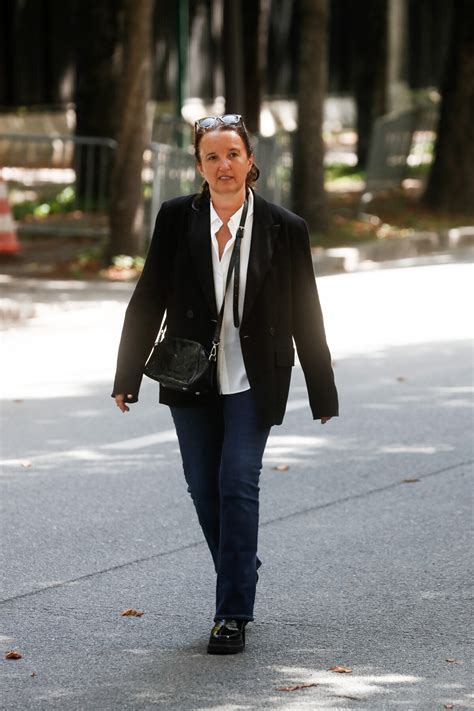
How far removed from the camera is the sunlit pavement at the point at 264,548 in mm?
4996

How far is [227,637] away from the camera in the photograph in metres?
5.21

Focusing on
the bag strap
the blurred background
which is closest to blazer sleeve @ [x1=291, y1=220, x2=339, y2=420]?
the bag strap

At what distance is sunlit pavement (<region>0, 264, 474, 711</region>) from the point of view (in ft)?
16.4

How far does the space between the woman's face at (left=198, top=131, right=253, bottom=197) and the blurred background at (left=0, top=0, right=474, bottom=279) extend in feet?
34.0

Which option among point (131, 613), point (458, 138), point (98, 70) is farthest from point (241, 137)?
point (98, 70)

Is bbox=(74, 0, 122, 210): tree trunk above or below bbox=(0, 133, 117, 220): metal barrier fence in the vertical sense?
above

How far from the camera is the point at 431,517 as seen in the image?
7180 millimetres

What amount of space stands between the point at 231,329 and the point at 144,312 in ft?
1.12

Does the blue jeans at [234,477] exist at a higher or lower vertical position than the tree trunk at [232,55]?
lower

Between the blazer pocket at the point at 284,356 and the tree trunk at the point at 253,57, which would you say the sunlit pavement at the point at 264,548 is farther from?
the tree trunk at the point at 253,57

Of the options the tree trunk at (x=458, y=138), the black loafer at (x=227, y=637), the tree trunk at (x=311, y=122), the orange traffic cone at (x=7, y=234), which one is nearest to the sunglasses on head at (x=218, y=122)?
the black loafer at (x=227, y=637)

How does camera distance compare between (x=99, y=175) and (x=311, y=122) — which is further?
(x=99, y=175)

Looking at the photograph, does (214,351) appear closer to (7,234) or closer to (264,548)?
(264,548)

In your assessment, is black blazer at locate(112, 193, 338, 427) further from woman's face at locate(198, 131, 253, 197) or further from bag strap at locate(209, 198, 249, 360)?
woman's face at locate(198, 131, 253, 197)
